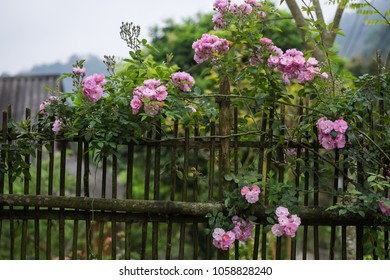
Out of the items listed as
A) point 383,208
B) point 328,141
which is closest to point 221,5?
point 328,141

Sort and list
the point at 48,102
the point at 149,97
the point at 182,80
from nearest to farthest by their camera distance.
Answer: the point at 149,97
the point at 182,80
the point at 48,102

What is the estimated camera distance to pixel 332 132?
9.45 ft

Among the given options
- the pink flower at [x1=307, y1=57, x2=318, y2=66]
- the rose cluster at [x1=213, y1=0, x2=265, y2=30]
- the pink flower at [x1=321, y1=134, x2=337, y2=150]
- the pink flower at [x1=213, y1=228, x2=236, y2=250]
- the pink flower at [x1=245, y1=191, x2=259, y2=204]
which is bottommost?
the pink flower at [x1=213, y1=228, x2=236, y2=250]

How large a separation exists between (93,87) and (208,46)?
2.05 ft

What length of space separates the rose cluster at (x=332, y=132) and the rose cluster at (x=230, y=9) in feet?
2.20

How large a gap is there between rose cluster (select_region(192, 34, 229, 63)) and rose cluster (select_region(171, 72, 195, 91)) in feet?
0.36

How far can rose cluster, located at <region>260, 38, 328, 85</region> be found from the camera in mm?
2885

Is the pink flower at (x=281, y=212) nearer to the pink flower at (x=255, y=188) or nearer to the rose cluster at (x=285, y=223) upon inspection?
the rose cluster at (x=285, y=223)

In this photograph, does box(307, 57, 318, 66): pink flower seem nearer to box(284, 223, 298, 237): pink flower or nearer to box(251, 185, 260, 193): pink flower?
box(251, 185, 260, 193): pink flower

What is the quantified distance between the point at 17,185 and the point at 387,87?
4674 millimetres

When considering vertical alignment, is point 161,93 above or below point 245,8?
below

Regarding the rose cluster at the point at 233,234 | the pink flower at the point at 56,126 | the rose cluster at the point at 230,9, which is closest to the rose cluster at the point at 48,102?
the pink flower at the point at 56,126

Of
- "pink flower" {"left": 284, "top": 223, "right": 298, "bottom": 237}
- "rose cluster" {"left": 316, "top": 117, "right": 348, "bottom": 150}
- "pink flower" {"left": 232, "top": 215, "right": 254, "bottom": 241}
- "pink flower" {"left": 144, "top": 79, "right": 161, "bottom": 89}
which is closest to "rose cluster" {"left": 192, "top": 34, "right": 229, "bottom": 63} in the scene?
"pink flower" {"left": 144, "top": 79, "right": 161, "bottom": 89}

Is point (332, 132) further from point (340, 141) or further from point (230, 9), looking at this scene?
point (230, 9)
